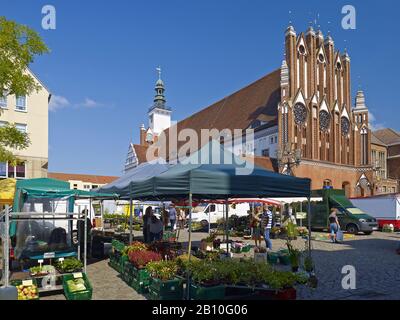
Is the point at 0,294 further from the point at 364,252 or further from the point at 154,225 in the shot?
the point at 364,252

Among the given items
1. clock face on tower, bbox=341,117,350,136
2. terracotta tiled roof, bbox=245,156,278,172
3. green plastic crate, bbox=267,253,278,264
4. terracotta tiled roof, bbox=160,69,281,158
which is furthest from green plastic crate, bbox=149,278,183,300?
clock face on tower, bbox=341,117,350,136

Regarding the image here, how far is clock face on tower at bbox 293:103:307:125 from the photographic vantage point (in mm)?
42531

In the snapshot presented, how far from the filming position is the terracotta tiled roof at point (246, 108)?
47.3m

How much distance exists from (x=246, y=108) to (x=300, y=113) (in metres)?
10.8

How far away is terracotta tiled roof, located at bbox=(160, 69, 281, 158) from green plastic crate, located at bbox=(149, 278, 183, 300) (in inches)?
1494

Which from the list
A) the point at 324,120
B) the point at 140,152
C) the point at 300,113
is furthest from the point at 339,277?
the point at 140,152

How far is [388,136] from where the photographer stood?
60312 millimetres

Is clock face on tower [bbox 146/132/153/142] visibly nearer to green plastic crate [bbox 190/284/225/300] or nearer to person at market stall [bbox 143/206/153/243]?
person at market stall [bbox 143/206/153/243]

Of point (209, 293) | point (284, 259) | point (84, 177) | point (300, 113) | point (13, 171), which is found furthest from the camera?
point (84, 177)

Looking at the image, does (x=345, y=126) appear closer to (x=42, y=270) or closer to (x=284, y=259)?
(x=284, y=259)

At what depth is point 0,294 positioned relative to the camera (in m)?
5.61

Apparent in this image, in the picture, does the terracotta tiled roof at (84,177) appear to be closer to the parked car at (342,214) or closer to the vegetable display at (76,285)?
the parked car at (342,214)

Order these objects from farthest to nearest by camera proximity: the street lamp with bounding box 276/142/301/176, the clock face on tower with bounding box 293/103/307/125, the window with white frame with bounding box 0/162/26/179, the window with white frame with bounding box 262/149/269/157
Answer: the window with white frame with bounding box 262/149/269/157 < the clock face on tower with bounding box 293/103/307/125 < the street lamp with bounding box 276/142/301/176 < the window with white frame with bounding box 0/162/26/179
